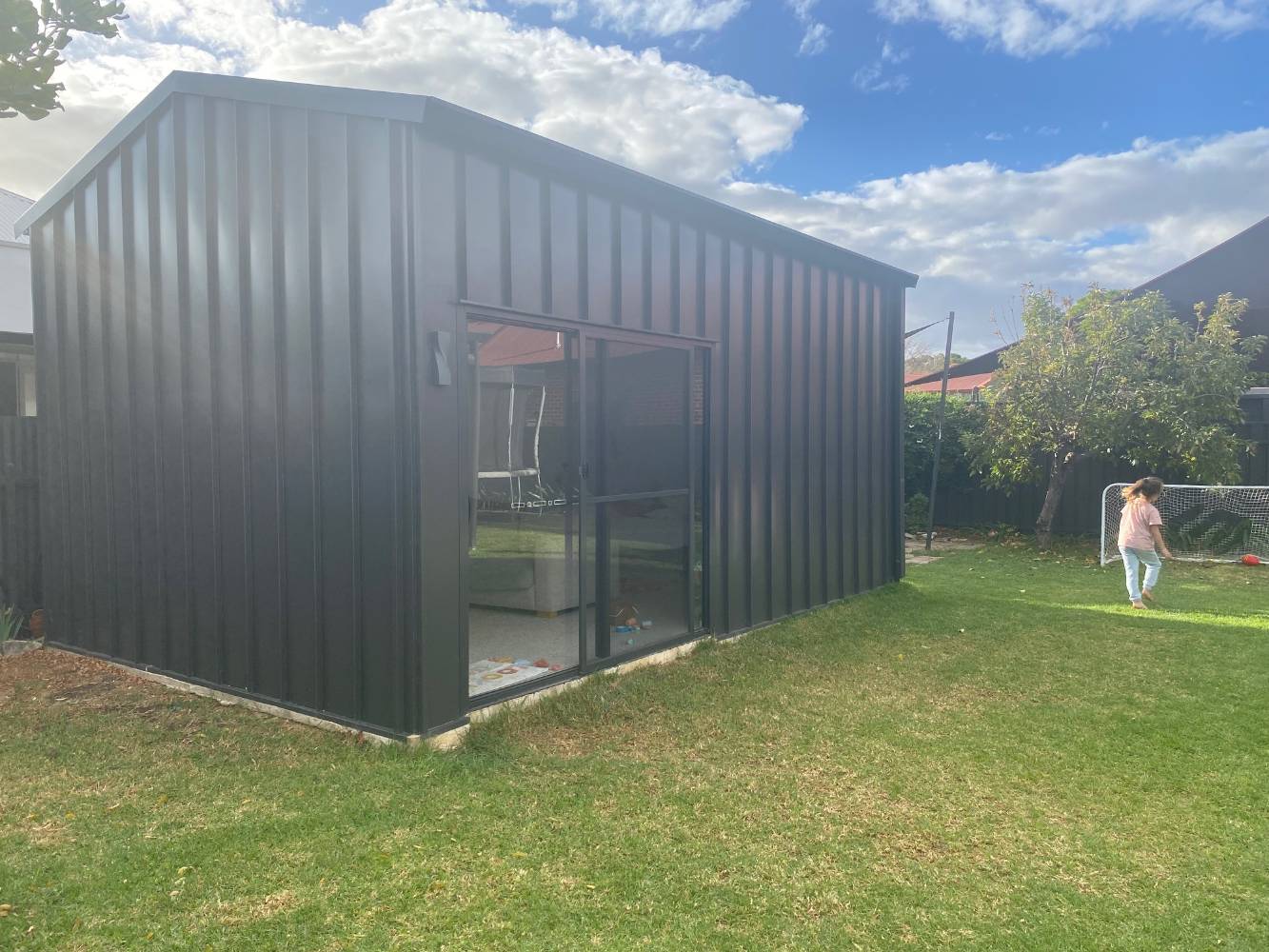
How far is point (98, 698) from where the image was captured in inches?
186

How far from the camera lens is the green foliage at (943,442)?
42.3 feet

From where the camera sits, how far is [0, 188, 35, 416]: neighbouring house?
790 centimetres

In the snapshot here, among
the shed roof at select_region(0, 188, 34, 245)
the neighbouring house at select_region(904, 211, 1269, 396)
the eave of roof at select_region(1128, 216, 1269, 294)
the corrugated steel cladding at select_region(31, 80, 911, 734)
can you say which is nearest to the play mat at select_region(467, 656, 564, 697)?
the corrugated steel cladding at select_region(31, 80, 911, 734)

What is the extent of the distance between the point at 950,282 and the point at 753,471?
2107 cm

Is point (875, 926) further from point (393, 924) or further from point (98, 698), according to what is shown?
point (98, 698)

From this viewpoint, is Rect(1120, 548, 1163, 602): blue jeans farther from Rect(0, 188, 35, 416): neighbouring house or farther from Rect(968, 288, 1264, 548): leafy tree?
Rect(0, 188, 35, 416): neighbouring house

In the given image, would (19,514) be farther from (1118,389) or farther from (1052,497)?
(1118,389)

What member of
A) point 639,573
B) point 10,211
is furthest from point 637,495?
point 10,211

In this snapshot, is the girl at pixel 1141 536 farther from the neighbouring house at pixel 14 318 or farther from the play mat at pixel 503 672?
the neighbouring house at pixel 14 318

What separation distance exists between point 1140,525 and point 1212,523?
13.4ft

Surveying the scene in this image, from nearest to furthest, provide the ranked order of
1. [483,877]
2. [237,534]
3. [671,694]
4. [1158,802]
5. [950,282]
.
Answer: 1. [483,877]
2. [1158,802]
3. [237,534]
4. [671,694]
5. [950,282]

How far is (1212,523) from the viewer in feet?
33.5

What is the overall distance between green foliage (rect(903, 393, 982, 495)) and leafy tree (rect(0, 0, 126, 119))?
10.8 meters

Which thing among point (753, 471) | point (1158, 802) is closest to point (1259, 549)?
point (753, 471)
